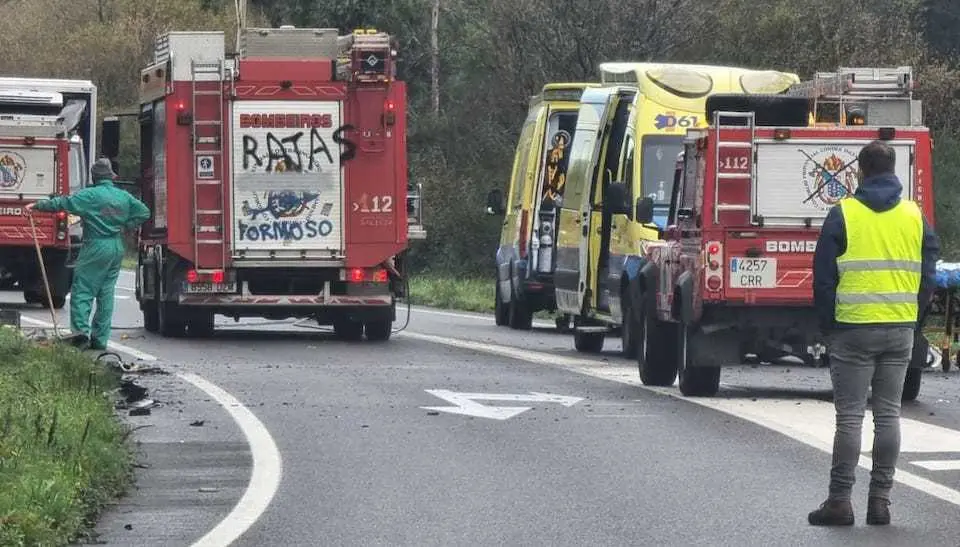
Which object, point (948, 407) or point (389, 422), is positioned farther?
point (948, 407)

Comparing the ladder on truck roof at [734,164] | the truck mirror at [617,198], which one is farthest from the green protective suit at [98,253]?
the ladder on truck roof at [734,164]

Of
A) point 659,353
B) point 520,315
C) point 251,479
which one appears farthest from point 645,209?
point 520,315

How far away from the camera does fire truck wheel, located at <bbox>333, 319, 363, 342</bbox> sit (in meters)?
23.6

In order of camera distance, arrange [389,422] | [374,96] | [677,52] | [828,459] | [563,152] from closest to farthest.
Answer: [828,459]
[389,422]
[374,96]
[563,152]
[677,52]

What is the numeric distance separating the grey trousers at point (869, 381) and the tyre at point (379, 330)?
43.6 feet

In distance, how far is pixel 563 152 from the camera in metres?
25.7

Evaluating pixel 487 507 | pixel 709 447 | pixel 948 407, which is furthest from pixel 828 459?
pixel 948 407

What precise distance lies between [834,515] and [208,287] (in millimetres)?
13539

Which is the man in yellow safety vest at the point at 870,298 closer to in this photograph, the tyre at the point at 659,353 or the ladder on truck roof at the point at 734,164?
the ladder on truck roof at the point at 734,164

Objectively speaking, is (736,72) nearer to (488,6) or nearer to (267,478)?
(267,478)

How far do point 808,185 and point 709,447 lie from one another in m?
3.84

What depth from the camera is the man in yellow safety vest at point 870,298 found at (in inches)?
389

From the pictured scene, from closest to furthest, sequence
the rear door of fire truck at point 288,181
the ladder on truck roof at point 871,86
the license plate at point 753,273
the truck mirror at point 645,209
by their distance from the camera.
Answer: the license plate at point 753,273, the ladder on truck roof at point 871,86, the truck mirror at point 645,209, the rear door of fire truck at point 288,181

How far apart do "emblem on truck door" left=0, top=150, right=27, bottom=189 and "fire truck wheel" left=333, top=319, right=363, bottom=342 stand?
6.65 meters
